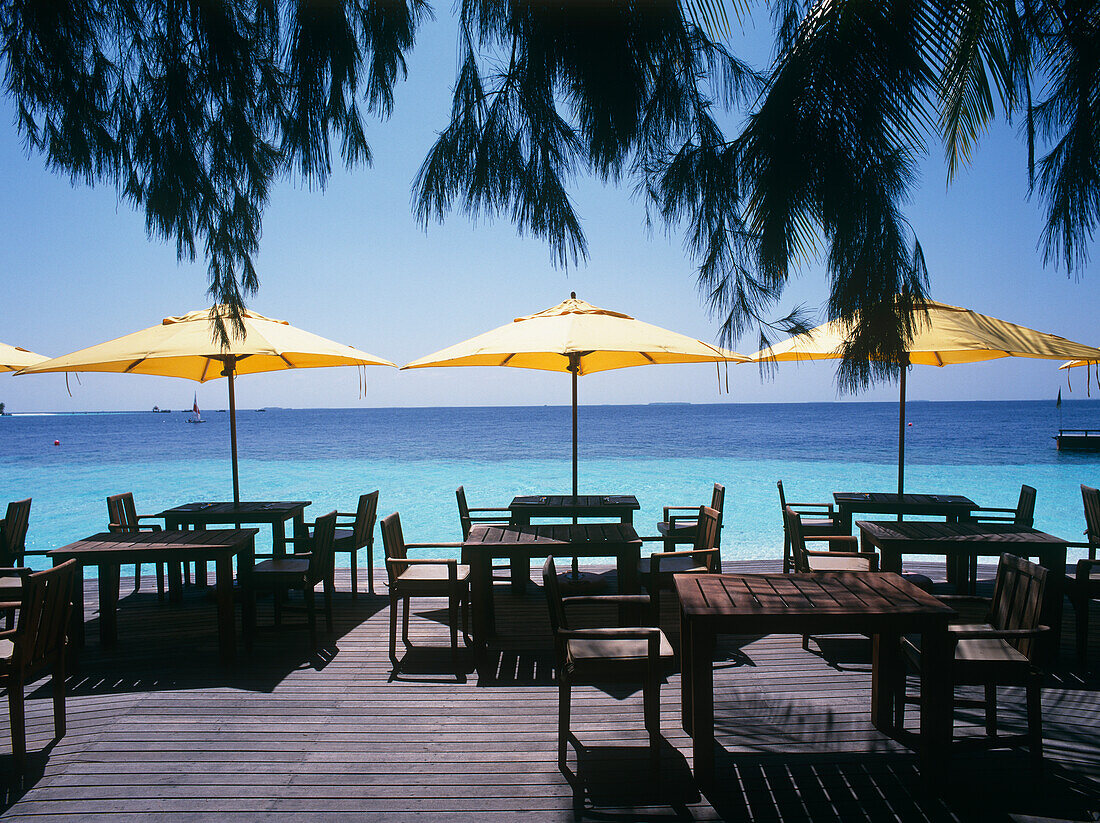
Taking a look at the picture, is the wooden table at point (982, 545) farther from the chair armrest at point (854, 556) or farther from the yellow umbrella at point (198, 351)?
the yellow umbrella at point (198, 351)

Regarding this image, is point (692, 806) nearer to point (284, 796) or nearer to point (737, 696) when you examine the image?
point (737, 696)

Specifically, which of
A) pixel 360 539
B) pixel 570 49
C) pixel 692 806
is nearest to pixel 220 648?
pixel 360 539

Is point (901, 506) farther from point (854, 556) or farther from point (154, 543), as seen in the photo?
point (154, 543)

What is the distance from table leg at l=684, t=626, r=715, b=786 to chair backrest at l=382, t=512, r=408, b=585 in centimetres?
224

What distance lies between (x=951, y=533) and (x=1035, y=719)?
2.03 metres

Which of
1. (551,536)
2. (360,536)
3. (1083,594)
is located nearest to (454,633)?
(551,536)

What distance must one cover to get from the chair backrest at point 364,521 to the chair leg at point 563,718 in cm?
318

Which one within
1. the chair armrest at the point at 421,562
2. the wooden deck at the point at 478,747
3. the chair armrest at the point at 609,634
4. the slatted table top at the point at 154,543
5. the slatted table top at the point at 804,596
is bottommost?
the wooden deck at the point at 478,747

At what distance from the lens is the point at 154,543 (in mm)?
4359

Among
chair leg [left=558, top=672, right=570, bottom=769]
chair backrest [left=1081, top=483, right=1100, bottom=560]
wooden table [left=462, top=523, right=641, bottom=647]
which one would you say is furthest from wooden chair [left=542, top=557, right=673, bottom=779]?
chair backrest [left=1081, top=483, right=1100, bottom=560]

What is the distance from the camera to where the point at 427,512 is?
52.2ft

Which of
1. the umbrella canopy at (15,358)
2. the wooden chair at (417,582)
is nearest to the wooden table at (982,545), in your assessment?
Answer: the wooden chair at (417,582)

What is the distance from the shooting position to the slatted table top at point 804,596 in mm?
2750

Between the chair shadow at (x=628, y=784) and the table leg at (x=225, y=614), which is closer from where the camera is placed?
the chair shadow at (x=628, y=784)
